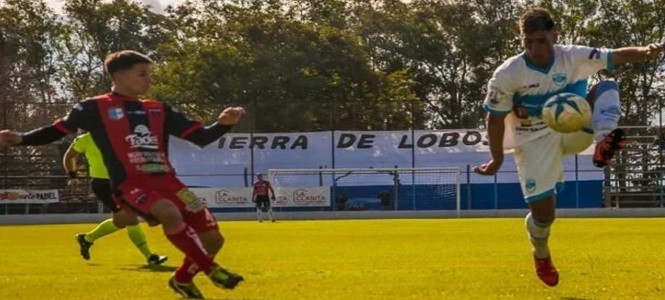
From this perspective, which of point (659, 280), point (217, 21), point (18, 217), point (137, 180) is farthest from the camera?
point (217, 21)

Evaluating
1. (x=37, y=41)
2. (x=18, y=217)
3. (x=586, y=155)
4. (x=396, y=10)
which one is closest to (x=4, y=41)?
(x=37, y=41)

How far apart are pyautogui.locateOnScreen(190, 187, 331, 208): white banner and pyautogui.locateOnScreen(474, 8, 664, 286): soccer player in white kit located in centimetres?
3939

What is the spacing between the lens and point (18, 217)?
154 ft

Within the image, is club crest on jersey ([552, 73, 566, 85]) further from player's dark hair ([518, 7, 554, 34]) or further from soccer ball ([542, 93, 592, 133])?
player's dark hair ([518, 7, 554, 34])

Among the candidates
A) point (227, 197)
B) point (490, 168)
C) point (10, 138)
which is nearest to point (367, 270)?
point (490, 168)

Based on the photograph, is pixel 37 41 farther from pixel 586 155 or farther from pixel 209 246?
pixel 209 246

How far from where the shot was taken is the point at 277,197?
5034 cm

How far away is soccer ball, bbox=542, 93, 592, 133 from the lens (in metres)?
9.91

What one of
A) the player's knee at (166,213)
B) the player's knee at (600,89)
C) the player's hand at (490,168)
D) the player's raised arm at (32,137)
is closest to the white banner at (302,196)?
the player's hand at (490,168)

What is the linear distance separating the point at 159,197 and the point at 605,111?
126 inches

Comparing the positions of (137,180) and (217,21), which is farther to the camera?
(217,21)

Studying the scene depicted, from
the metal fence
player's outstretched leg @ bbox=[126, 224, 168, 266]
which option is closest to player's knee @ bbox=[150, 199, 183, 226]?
player's outstretched leg @ bbox=[126, 224, 168, 266]

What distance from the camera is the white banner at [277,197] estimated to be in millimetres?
49875

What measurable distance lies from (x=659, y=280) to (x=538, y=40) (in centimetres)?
234
